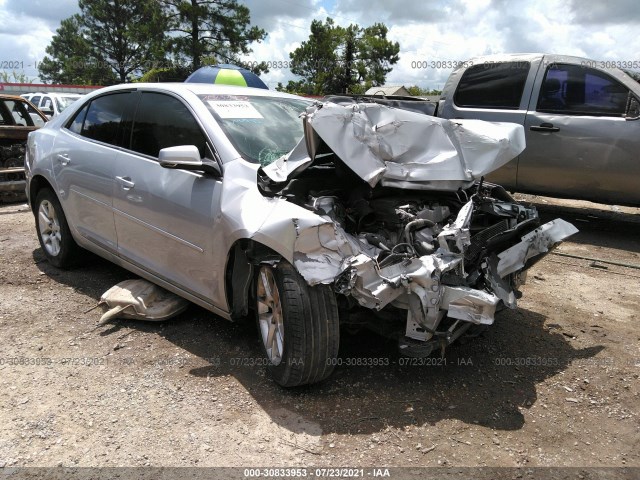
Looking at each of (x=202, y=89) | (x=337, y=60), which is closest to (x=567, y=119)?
(x=202, y=89)

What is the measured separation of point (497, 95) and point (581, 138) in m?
1.24

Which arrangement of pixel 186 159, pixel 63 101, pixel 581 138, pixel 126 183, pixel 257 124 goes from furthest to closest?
pixel 63 101 < pixel 581 138 < pixel 126 183 < pixel 257 124 < pixel 186 159

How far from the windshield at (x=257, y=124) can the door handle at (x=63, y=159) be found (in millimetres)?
1623

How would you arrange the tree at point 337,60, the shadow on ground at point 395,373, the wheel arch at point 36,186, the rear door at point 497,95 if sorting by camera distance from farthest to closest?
the tree at point 337,60
the rear door at point 497,95
the wheel arch at point 36,186
the shadow on ground at point 395,373

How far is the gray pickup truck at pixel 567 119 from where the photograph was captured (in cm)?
637

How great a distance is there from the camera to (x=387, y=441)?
2771mm

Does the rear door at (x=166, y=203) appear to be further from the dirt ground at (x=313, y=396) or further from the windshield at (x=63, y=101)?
the windshield at (x=63, y=101)

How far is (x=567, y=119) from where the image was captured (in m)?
6.62

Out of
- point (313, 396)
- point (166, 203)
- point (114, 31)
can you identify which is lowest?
point (313, 396)

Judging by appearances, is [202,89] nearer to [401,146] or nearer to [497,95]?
[401,146]

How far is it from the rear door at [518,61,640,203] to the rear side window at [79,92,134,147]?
4.81 meters

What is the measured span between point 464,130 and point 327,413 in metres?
2.01

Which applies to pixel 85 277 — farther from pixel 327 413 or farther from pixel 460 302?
pixel 460 302

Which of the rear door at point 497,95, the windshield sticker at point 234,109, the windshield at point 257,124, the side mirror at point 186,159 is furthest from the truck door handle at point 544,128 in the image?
the side mirror at point 186,159
